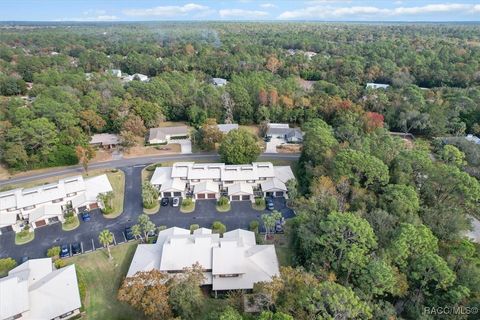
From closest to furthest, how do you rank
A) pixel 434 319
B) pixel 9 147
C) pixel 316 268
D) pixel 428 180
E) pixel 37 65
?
pixel 434 319
pixel 316 268
pixel 428 180
pixel 9 147
pixel 37 65

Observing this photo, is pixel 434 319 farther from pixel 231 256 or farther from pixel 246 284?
pixel 231 256

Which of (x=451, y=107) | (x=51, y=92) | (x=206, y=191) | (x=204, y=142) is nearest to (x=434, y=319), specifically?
(x=206, y=191)

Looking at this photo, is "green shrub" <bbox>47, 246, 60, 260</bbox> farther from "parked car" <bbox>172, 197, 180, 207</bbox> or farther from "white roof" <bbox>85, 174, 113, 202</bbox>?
"parked car" <bbox>172, 197, 180, 207</bbox>

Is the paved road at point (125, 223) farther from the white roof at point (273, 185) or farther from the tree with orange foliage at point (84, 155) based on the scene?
the tree with orange foliage at point (84, 155)

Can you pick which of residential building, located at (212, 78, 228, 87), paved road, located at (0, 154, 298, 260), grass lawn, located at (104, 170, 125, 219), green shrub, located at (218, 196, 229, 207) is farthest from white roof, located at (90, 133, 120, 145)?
residential building, located at (212, 78, 228, 87)

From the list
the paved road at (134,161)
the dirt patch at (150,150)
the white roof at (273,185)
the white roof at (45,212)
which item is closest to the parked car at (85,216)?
the white roof at (45,212)

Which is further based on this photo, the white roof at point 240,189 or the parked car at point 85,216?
the white roof at point 240,189

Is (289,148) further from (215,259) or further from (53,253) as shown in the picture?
(53,253)

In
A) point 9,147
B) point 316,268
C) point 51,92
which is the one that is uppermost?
point 51,92
